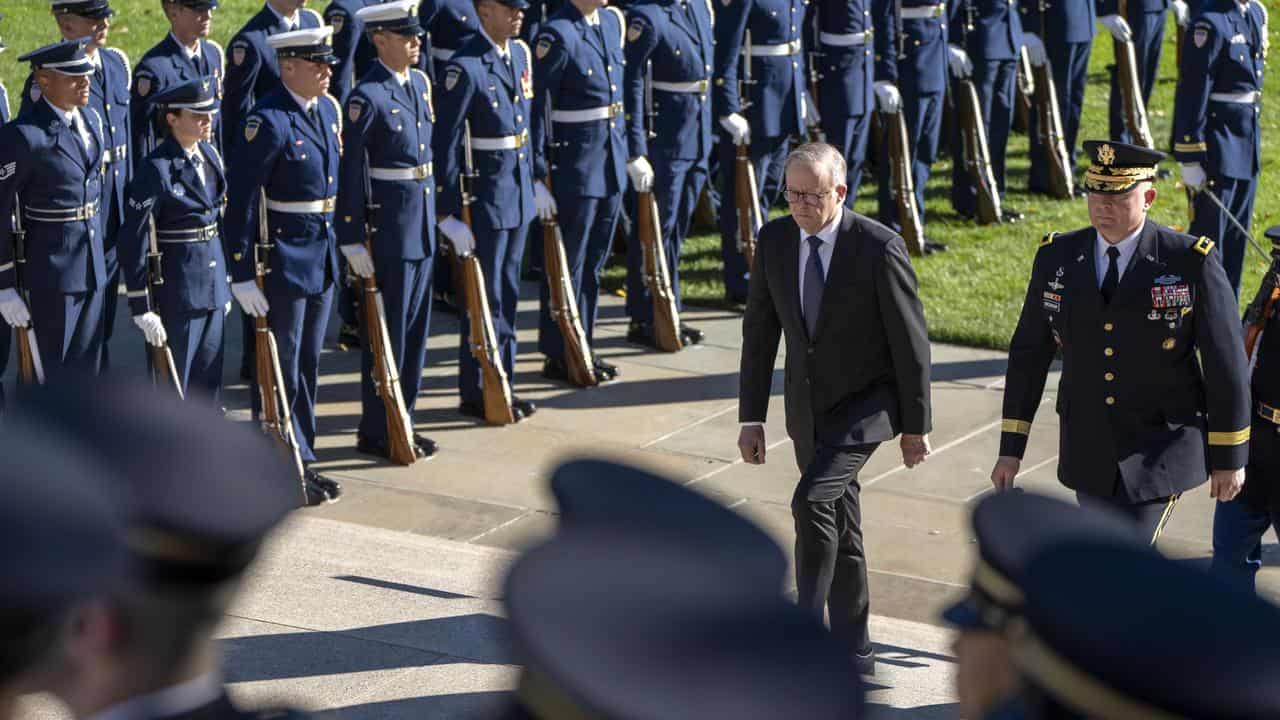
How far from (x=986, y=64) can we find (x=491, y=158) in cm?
505

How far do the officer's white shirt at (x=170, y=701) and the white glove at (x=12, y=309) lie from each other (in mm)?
5851

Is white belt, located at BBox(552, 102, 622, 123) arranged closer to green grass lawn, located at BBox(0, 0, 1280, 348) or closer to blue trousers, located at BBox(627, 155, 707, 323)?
blue trousers, located at BBox(627, 155, 707, 323)

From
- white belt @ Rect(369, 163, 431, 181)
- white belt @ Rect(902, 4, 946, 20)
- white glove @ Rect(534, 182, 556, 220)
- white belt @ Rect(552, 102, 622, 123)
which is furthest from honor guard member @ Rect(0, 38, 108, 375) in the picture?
white belt @ Rect(902, 4, 946, 20)

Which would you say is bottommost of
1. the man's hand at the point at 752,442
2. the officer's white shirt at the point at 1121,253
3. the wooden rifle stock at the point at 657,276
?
the wooden rifle stock at the point at 657,276

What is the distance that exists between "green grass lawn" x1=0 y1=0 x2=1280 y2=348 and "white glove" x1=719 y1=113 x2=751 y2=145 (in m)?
1.11

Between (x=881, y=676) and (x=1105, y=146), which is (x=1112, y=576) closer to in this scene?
(x=1105, y=146)

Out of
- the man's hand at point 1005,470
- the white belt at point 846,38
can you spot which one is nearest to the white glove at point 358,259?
the man's hand at point 1005,470

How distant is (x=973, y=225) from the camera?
12.8 m

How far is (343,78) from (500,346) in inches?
82.2

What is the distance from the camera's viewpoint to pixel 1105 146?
5.30m

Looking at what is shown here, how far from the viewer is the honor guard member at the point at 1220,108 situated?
9883 mm

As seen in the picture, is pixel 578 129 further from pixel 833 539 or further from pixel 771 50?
pixel 833 539

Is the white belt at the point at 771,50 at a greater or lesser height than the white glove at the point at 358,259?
greater

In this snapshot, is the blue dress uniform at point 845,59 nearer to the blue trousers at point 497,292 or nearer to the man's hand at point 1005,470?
the blue trousers at point 497,292
